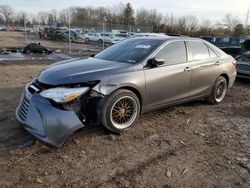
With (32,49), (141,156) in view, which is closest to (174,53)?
(141,156)

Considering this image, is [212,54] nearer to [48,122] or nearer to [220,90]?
[220,90]

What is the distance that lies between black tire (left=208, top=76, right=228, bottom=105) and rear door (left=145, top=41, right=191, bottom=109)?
3.22 feet

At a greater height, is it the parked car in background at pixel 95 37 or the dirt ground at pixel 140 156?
the parked car in background at pixel 95 37

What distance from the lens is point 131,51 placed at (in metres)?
4.75

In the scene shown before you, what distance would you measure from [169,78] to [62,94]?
203cm

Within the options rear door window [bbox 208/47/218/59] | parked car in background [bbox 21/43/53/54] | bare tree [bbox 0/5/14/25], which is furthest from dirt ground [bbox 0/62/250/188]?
bare tree [bbox 0/5/14/25]

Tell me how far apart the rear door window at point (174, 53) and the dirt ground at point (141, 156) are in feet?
3.61

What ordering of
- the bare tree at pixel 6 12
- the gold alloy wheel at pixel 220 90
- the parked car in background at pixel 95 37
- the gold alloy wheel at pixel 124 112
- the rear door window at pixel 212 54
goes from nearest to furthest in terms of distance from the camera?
the gold alloy wheel at pixel 124 112 < the rear door window at pixel 212 54 < the gold alloy wheel at pixel 220 90 < the parked car in background at pixel 95 37 < the bare tree at pixel 6 12

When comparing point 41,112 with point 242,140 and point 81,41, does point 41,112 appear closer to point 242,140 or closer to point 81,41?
point 242,140

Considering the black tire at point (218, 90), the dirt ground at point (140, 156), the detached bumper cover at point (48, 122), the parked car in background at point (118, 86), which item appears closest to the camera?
the dirt ground at point (140, 156)

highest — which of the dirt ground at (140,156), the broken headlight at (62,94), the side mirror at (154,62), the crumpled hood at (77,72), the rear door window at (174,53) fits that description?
the rear door window at (174,53)

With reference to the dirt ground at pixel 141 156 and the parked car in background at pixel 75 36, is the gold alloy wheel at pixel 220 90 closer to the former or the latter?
the dirt ground at pixel 141 156

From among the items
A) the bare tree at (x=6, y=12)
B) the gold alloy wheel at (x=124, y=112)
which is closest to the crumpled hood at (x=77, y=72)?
the gold alloy wheel at (x=124, y=112)

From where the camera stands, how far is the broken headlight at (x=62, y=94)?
3494 millimetres
